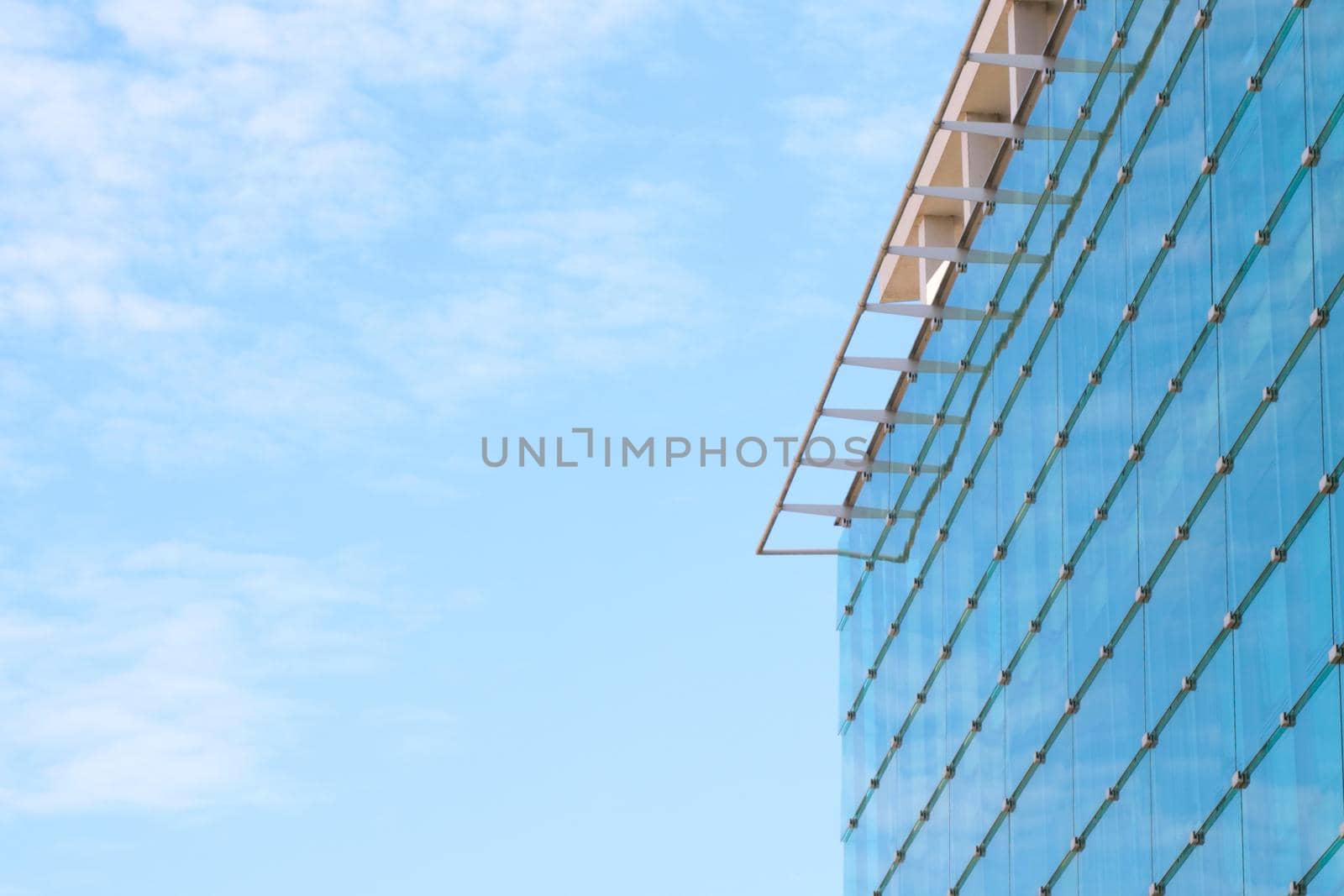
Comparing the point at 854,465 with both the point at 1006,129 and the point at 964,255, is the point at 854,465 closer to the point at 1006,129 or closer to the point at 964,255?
the point at 964,255

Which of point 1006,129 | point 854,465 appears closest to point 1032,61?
point 1006,129

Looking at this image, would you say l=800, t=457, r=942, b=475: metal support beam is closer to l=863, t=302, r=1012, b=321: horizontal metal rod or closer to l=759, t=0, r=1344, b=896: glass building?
l=759, t=0, r=1344, b=896: glass building

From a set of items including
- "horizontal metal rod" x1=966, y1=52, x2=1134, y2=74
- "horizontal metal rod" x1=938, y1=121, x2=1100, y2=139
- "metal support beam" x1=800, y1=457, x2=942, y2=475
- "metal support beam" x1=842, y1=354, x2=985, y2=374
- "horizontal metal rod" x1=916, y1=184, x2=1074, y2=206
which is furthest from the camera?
"metal support beam" x1=800, y1=457, x2=942, y2=475

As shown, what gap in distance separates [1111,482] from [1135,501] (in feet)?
2.53

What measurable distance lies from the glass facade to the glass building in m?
0.04

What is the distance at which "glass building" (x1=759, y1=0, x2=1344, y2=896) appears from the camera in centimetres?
1841

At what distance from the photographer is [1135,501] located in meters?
22.1

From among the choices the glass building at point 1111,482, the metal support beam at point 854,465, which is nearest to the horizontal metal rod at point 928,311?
the glass building at point 1111,482

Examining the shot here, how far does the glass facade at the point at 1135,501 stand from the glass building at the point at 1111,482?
4 centimetres

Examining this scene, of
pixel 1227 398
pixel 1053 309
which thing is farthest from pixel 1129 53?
pixel 1227 398

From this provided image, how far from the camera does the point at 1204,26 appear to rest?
2152cm

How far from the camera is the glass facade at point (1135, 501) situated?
60.1 ft

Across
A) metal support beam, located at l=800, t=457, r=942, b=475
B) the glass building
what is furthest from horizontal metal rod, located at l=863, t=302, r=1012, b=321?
metal support beam, located at l=800, t=457, r=942, b=475

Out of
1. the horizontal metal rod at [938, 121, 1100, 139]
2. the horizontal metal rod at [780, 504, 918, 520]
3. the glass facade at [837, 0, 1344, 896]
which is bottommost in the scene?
the glass facade at [837, 0, 1344, 896]
